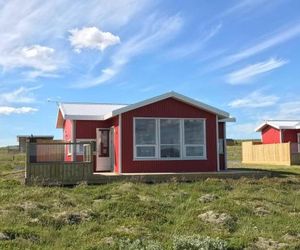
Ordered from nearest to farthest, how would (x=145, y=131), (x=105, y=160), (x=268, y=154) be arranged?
(x=145, y=131)
(x=105, y=160)
(x=268, y=154)

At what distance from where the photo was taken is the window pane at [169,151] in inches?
913

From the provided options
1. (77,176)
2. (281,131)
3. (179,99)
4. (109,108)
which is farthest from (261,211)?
(281,131)

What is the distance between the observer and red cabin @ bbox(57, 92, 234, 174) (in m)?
22.7

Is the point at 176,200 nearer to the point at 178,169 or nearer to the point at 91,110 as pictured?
the point at 178,169

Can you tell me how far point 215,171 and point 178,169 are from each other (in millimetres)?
1759

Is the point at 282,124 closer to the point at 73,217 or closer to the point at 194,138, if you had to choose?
the point at 194,138

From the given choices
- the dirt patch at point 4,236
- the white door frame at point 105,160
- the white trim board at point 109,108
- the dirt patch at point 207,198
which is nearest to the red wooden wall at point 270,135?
the white trim board at point 109,108

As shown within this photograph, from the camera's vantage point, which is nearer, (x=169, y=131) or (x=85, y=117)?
(x=169, y=131)

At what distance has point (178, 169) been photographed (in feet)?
76.5

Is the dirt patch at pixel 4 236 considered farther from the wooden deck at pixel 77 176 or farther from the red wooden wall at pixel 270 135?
the red wooden wall at pixel 270 135

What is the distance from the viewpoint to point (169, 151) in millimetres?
23312

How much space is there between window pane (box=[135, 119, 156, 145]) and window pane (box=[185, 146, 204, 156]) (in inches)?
65.3

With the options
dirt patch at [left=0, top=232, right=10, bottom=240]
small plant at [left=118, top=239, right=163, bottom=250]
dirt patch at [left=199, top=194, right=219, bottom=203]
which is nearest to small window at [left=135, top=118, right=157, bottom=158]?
dirt patch at [left=199, top=194, right=219, bottom=203]

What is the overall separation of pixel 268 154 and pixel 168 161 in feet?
60.0
